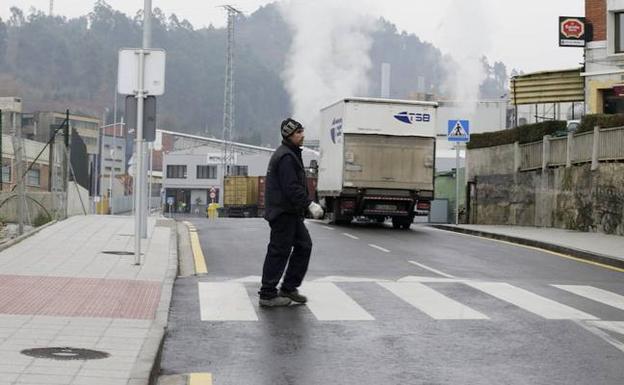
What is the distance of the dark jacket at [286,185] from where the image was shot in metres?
9.28

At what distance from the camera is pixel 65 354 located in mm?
6398

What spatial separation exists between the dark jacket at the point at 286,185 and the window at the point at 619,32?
28.2 metres

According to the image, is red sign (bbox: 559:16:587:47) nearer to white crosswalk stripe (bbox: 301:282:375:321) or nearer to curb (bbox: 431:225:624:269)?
curb (bbox: 431:225:624:269)

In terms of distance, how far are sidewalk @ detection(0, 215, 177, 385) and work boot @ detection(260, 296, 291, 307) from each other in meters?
0.97

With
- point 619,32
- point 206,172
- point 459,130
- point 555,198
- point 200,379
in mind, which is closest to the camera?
point 200,379

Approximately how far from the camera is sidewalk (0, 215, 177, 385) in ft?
19.4

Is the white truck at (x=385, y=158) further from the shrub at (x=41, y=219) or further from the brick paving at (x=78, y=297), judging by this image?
the brick paving at (x=78, y=297)

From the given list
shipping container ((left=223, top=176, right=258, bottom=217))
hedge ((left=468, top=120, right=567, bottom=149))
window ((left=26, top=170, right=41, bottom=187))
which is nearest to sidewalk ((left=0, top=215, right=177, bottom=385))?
hedge ((left=468, top=120, right=567, bottom=149))

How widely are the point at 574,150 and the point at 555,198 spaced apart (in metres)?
1.63

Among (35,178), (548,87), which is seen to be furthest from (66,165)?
(35,178)

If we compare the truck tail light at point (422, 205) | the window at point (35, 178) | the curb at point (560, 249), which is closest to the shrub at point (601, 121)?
the curb at point (560, 249)

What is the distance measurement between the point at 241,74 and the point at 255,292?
563ft

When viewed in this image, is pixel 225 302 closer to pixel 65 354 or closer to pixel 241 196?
pixel 65 354

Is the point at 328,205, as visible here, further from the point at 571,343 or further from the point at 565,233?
the point at 571,343
